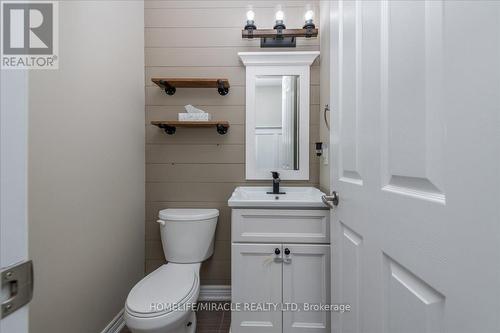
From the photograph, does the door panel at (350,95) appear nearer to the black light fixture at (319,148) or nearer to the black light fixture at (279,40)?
the black light fixture at (319,148)

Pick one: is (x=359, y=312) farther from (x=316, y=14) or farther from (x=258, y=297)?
(x=316, y=14)

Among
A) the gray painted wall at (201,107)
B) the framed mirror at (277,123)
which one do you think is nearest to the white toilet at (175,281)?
the gray painted wall at (201,107)

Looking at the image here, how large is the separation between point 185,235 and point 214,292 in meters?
0.60

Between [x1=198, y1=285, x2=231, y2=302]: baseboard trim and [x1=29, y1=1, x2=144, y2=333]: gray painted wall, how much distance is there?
0.53m

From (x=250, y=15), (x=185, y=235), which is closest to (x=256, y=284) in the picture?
(x=185, y=235)

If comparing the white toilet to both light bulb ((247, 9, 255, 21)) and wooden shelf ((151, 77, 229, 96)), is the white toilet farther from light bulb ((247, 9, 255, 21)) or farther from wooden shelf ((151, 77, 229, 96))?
light bulb ((247, 9, 255, 21))

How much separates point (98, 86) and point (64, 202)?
67cm

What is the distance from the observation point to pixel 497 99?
1.31ft

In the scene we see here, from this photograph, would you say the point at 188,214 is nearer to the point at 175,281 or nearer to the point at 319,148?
the point at 175,281

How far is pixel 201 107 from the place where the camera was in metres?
2.01

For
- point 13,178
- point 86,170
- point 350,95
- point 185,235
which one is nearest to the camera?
point 13,178

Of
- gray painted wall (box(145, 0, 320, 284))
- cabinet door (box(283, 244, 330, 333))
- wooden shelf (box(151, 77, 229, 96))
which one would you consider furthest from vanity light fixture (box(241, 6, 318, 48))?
cabinet door (box(283, 244, 330, 333))

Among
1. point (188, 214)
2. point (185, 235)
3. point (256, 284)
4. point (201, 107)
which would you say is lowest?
point (256, 284)

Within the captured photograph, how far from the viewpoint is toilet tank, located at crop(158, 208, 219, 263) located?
1749 mm
